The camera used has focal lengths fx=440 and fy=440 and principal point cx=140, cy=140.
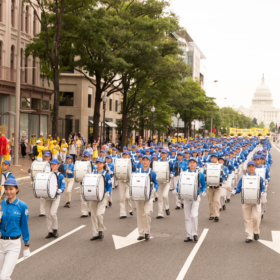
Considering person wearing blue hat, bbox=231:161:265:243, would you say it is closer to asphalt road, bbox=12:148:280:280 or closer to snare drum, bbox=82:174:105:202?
asphalt road, bbox=12:148:280:280

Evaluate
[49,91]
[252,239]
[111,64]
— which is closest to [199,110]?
[49,91]

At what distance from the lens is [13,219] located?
6.14 m

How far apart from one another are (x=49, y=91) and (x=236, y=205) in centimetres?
2711

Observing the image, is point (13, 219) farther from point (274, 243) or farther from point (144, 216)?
point (274, 243)

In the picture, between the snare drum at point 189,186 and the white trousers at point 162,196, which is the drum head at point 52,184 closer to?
the snare drum at point 189,186

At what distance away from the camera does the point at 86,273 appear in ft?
24.9

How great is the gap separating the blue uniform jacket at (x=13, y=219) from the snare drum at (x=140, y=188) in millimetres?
3935

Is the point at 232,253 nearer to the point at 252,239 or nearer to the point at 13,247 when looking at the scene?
the point at 252,239

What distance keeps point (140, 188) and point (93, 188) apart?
1048 millimetres

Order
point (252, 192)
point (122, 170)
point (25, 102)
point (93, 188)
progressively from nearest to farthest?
point (93, 188), point (252, 192), point (122, 170), point (25, 102)

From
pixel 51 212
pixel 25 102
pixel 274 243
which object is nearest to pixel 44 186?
pixel 51 212

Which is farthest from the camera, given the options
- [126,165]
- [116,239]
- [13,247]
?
[126,165]

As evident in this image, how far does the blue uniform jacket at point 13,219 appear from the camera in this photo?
6.11 m

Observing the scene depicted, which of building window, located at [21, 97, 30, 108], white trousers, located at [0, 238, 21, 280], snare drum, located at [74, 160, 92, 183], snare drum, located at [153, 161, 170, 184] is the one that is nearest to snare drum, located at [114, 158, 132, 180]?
snare drum, located at [74, 160, 92, 183]
